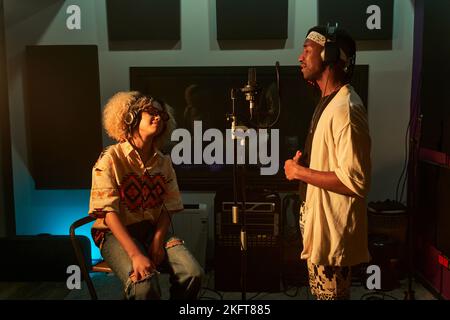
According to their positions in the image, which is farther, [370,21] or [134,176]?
[370,21]

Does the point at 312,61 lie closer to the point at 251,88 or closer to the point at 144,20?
the point at 251,88

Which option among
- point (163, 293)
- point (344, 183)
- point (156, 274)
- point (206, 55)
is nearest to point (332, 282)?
point (344, 183)

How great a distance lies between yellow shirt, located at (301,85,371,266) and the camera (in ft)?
5.04

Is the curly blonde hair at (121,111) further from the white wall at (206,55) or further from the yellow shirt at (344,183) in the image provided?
the white wall at (206,55)

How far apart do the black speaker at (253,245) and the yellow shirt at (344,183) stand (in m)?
1.34

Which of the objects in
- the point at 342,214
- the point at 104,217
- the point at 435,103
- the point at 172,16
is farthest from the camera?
the point at 172,16

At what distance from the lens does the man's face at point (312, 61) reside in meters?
1.76

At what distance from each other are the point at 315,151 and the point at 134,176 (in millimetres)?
858

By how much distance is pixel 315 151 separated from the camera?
66.0 inches

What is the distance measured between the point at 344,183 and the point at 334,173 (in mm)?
55

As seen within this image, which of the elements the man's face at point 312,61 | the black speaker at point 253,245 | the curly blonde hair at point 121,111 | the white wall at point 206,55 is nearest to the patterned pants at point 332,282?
the man's face at point 312,61

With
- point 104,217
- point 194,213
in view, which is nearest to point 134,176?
point 104,217

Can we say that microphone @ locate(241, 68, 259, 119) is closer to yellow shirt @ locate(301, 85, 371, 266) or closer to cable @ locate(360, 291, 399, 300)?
yellow shirt @ locate(301, 85, 371, 266)

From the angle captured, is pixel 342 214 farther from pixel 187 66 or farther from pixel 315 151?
pixel 187 66
